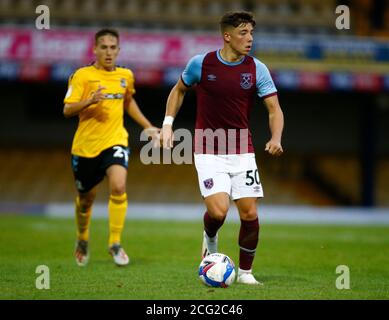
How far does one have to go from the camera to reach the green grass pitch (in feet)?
23.8

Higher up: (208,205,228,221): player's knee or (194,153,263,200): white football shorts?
(194,153,263,200): white football shorts

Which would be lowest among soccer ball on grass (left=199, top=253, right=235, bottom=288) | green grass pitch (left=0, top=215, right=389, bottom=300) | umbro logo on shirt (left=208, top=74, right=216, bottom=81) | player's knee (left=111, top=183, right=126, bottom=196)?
green grass pitch (left=0, top=215, right=389, bottom=300)

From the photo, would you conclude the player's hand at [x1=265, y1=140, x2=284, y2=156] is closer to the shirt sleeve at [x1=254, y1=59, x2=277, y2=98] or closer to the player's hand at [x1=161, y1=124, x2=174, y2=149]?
the shirt sleeve at [x1=254, y1=59, x2=277, y2=98]

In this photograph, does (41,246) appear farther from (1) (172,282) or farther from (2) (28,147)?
(2) (28,147)

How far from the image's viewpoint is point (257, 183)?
7812 millimetres

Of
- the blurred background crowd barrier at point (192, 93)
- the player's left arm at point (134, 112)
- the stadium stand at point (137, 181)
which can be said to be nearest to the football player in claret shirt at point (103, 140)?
the player's left arm at point (134, 112)

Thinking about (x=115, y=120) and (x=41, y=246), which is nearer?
(x=115, y=120)

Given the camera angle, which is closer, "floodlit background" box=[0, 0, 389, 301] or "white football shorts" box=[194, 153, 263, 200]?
"white football shorts" box=[194, 153, 263, 200]

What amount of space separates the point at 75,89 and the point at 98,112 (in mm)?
361

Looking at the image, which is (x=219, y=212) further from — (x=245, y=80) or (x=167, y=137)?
(x=245, y=80)

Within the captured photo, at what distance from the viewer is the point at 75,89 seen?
931cm

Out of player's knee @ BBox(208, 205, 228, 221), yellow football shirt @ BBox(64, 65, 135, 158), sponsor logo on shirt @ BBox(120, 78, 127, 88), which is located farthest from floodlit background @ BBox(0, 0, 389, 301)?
player's knee @ BBox(208, 205, 228, 221)

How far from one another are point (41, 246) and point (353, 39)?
12.4m
